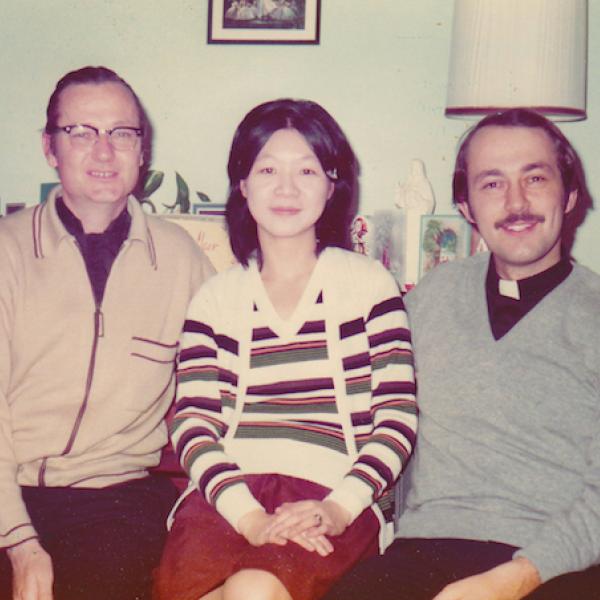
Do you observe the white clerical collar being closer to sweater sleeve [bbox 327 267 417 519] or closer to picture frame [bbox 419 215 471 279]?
sweater sleeve [bbox 327 267 417 519]

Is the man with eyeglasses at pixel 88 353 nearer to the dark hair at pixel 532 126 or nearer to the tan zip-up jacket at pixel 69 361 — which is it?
the tan zip-up jacket at pixel 69 361

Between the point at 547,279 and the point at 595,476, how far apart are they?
0.39 m

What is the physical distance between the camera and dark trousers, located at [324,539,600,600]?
1.38 m

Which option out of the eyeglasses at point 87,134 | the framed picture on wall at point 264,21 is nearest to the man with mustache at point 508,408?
the eyeglasses at point 87,134

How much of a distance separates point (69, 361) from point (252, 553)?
570mm

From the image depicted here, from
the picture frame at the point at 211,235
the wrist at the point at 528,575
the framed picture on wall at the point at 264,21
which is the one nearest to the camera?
the wrist at the point at 528,575

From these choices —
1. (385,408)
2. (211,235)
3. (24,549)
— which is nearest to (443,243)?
(211,235)

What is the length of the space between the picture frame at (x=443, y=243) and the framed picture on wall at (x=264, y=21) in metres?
0.73

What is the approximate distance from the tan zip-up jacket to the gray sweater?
0.60m

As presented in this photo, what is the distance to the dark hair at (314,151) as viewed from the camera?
1.67 m

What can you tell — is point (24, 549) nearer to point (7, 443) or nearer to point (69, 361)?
point (7, 443)

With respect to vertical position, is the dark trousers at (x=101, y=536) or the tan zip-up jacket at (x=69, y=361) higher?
the tan zip-up jacket at (x=69, y=361)

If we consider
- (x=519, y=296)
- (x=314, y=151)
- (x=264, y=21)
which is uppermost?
(x=264, y=21)

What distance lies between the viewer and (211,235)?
7.27 feet
